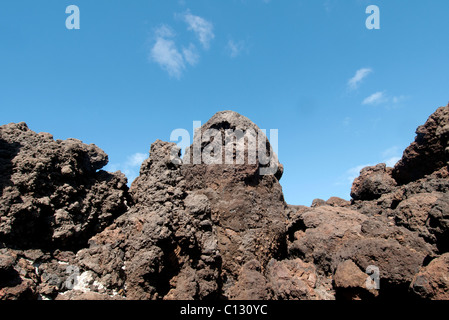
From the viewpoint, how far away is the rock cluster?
11.6ft

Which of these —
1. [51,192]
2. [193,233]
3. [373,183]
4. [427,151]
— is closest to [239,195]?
[193,233]

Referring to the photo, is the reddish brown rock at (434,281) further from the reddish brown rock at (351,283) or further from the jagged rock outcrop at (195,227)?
the jagged rock outcrop at (195,227)

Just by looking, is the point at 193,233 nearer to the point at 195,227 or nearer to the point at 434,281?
the point at 195,227

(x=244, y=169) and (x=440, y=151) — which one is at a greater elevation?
(x=440, y=151)

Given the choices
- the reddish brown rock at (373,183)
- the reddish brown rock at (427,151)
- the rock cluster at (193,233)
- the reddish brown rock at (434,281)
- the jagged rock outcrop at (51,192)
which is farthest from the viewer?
the reddish brown rock at (373,183)

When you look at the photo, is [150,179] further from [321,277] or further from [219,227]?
[321,277]

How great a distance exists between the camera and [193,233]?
404 centimetres

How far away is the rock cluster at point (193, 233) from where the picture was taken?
3.54 meters

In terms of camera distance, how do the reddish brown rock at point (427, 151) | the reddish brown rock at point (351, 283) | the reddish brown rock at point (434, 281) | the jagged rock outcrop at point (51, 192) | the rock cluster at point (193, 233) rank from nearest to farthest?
the reddish brown rock at point (434, 281) < the rock cluster at point (193, 233) < the jagged rock outcrop at point (51, 192) < the reddish brown rock at point (351, 283) < the reddish brown rock at point (427, 151)

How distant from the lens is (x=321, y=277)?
4.85 meters

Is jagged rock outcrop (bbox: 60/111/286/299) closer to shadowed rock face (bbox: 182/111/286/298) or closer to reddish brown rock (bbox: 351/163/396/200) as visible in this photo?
shadowed rock face (bbox: 182/111/286/298)

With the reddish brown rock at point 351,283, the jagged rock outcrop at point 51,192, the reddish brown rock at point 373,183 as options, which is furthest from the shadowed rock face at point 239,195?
the reddish brown rock at point 373,183
